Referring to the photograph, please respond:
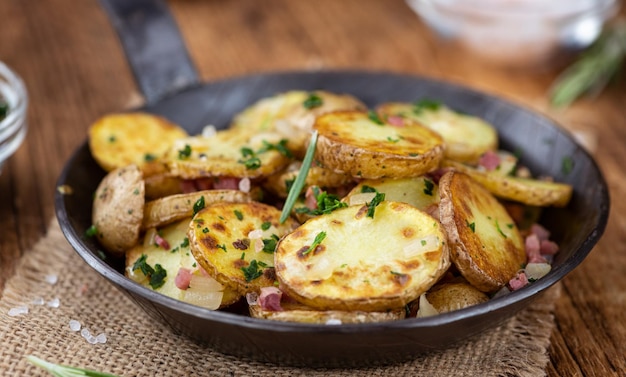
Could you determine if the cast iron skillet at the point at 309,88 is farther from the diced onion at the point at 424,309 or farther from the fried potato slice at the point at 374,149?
the fried potato slice at the point at 374,149

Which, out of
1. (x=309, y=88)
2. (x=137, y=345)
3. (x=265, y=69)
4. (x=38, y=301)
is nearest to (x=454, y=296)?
(x=137, y=345)

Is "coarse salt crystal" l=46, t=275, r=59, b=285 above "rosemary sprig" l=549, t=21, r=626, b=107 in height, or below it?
below

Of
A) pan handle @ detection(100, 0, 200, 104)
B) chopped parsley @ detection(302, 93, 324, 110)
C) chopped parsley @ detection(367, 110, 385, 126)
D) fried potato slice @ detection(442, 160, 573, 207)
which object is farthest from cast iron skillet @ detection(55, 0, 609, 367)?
chopped parsley @ detection(367, 110, 385, 126)

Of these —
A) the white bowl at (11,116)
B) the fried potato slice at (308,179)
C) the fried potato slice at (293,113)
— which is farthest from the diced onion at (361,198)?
the white bowl at (11,116)

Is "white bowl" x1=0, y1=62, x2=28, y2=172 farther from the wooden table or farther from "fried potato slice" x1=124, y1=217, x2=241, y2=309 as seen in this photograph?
"fried potato slice" x1=124, y1=217, x2=241, y2=309

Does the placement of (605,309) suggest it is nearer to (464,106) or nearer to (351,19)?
(464,106)

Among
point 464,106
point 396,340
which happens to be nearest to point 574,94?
point 464,106

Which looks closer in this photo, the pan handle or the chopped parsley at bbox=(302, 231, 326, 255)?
the chopped parsley at bbox=(302, 231, 326, 255)
